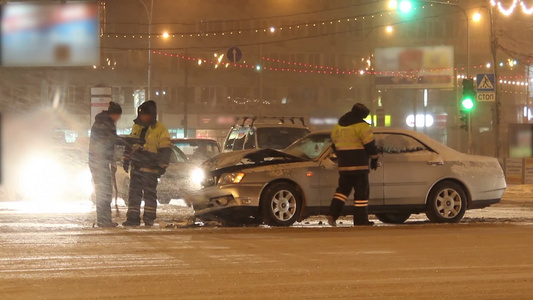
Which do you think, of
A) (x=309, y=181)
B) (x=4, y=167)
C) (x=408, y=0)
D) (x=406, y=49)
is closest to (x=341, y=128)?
(x=309, y=181)

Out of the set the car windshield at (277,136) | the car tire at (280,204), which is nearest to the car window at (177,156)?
the car windshield at (277,136)

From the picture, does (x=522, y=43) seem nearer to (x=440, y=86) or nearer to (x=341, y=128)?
(x=440, y=86)

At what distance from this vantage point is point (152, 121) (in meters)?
12.8

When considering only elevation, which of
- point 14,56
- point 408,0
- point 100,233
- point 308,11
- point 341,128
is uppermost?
point 308,11

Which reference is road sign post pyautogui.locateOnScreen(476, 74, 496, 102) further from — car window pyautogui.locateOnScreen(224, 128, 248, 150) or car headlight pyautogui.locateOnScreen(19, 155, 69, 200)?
car headlight pyautogui.locateOnScreen(19, 155, 69, 200)

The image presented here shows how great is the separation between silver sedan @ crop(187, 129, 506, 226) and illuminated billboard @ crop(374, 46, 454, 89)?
143 feet

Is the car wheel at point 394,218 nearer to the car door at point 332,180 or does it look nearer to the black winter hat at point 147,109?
the car door at point 332,180

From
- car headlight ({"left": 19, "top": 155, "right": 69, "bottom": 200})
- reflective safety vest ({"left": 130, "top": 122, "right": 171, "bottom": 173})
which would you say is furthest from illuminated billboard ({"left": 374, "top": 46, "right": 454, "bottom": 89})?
reflective safety vest ({"left": 130, "top": 122, "right": 171, "bottom": 173})

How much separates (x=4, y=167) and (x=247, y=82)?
2043 inches

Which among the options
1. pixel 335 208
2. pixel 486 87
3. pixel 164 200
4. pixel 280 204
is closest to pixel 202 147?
pixel 164 200

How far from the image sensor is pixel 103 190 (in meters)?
12.4

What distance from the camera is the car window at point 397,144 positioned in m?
12.5

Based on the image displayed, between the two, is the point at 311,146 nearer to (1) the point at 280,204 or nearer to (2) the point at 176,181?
(1) the point at 280,204

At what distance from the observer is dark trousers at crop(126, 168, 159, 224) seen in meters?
12.6
